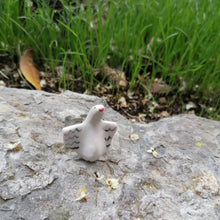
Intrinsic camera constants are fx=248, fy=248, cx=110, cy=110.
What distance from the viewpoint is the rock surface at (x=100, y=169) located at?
845mm

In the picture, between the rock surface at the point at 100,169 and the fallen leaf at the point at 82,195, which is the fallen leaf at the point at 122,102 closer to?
the rock surface at the point at 100,169

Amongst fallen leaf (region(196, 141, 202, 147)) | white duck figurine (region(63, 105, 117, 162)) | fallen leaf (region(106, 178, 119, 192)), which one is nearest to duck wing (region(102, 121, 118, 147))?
white duck figurine (region(63, 105, 117, 162))

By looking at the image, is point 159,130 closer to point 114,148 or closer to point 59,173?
point 114,148

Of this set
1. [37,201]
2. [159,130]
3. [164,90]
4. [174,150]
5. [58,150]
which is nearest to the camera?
[37,201]

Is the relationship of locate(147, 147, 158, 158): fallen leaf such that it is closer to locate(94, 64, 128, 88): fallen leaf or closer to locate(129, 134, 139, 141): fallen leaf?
locate(129, 134, 139, 141): fallen leaf

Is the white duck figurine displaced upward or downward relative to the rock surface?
upward

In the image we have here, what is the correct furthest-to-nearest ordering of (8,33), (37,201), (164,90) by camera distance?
1. (164,90)
2. (8,33)
3. (37,201)

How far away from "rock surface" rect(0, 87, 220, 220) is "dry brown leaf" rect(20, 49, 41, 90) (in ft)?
0.91

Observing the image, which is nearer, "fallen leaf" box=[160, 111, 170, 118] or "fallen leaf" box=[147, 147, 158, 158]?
"fallen leaf" box=[147, 147, 158, 158]

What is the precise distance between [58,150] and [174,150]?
20.2 inches

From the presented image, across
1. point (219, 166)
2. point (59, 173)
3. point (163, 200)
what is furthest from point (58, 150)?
point (219, 166)

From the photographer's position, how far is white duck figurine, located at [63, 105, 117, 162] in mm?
916

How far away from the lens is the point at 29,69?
1.57 metres

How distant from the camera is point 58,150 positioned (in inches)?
39.8
